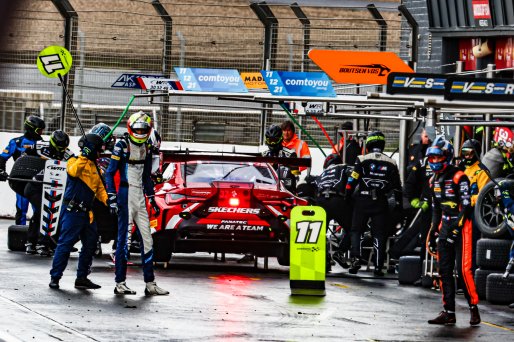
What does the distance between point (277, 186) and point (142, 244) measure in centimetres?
347

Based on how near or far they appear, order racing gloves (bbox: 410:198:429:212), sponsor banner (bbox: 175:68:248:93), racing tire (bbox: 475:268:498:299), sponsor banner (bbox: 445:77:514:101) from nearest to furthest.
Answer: sponsor banner (bbox: 445:77:514:101) < racing tire (bbox: 475:268:498:299) < racing gloves (bbox: 410:198:429:212) < sponsor banner (bbox: 175:68:248:93)

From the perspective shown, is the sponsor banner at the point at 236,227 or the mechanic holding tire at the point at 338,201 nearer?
the sponsor banner at the point at 236,227

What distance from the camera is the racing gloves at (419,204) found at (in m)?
14.1

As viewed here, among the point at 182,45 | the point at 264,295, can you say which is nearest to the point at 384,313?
the point at 264,295

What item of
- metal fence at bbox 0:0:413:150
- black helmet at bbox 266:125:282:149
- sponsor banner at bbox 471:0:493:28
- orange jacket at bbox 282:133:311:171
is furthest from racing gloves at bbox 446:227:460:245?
sponsor banner at bbox 471:0:493:28

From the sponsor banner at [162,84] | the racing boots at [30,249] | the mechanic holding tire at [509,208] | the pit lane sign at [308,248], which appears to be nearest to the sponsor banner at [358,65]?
the pit lane sign at [308,248]

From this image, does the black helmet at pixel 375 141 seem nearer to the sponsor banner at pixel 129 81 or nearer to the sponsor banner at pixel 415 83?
the sponsor banner at pixel 129 81

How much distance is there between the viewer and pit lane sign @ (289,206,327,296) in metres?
12.3

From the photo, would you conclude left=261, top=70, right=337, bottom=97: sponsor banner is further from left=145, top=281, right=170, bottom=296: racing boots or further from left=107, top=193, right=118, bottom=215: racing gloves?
left=145, top=281, right=170, bottom=296: racing boots

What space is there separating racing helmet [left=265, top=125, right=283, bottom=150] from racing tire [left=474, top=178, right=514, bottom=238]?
3988 mm

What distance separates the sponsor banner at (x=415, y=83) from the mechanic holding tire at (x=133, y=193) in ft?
13.3

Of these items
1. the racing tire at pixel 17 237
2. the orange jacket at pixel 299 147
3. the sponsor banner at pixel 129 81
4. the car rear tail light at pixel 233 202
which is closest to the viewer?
the car rear tail light at pixel 233 202

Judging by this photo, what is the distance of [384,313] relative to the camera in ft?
35.6

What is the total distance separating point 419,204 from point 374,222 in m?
0.86
